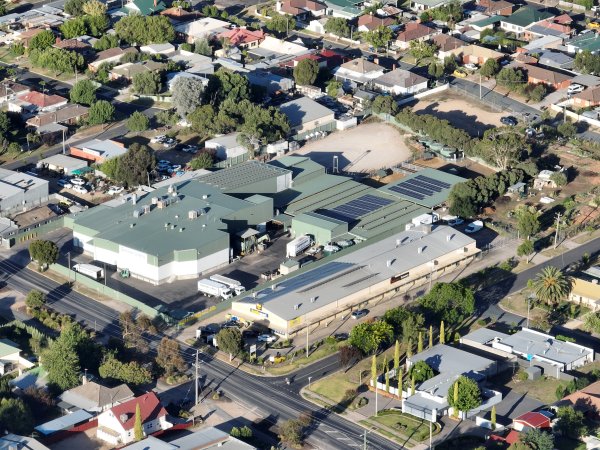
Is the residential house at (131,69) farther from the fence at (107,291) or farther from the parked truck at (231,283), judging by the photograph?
the parked truck at (231,283)

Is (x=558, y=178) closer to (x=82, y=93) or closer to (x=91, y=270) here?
(x=91, y=270)

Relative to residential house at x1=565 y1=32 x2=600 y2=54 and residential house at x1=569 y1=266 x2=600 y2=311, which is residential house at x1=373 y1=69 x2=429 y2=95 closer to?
residential house at x1=565 y1=32 x2=600 y2=54

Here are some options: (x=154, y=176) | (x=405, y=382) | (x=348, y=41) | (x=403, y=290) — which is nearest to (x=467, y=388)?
(x=405, y=382)

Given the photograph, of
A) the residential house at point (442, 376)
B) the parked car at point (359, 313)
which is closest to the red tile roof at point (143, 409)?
the residential house at point (442, 376)

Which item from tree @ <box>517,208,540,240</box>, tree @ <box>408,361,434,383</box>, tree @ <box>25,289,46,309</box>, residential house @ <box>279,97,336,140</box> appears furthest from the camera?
residential house @ <box>279,97,336,140</box>

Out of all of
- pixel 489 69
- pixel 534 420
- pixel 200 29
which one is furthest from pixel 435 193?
pixel 200 29

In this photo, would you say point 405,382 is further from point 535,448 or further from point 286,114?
point 286,114

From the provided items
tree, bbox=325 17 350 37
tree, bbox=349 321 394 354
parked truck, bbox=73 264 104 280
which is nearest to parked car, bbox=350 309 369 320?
tree, bbox=349 321 394 354
